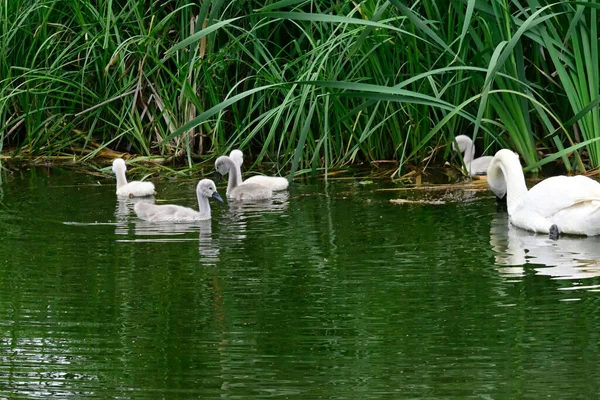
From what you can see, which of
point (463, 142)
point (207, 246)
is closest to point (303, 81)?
point (207, 246)

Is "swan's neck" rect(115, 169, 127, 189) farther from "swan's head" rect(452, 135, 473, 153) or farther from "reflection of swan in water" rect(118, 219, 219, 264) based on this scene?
"swan's head" rect(452, 135, 473, 153)

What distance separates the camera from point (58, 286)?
24.6 ft

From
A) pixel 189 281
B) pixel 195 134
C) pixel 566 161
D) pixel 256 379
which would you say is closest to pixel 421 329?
pixel 256 379

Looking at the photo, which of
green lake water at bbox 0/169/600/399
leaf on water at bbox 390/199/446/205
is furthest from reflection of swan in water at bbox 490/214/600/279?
leaf on water at bbox 390/199/446/205

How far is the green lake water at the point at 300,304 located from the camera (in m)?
5.58

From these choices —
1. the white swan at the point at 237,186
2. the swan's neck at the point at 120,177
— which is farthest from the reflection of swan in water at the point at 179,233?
the swan's neck at the point at 120,177

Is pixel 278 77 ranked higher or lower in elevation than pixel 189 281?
higher

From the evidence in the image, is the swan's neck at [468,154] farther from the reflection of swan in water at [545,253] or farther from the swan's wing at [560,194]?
the swan's wing at [560,194]

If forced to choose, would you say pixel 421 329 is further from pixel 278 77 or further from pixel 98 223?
pixel 278 77

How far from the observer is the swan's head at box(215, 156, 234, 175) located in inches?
446

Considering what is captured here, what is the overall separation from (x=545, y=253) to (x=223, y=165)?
379cm

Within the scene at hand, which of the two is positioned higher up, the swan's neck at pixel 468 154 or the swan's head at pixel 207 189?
the swan's neck at pixel 468 154

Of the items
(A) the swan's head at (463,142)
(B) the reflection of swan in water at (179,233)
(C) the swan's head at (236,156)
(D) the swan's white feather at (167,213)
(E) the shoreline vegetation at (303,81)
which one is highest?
(E) the shoreline vegetation at (303,81)

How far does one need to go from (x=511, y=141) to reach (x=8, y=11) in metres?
4.77
